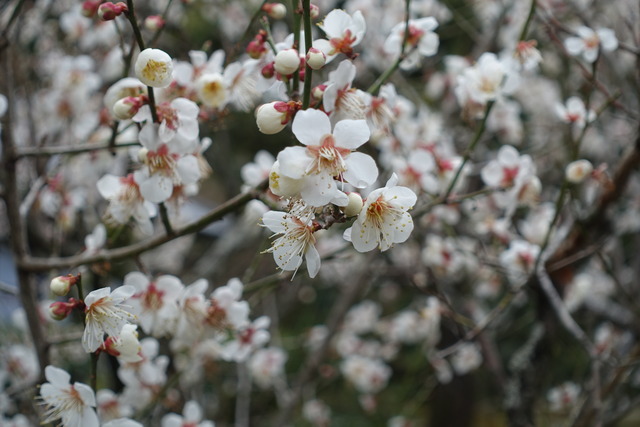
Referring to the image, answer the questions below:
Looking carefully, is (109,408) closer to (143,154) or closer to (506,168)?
(143,154)

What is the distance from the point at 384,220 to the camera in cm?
87

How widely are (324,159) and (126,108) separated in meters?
0.40

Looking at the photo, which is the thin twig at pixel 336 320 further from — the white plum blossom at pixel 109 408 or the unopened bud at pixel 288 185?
the unopened bud at pixel 288 185

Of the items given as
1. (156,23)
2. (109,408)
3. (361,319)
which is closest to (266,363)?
(361,319)

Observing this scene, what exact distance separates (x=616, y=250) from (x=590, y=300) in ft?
1.25

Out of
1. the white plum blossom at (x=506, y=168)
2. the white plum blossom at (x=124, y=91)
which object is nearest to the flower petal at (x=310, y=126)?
the white plum blossom at (x=124, y=91)

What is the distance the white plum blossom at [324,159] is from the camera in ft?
2.53

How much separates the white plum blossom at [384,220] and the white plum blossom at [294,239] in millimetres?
58

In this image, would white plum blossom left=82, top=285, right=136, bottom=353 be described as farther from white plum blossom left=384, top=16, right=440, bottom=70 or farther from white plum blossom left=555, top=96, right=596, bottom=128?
white plum blossom left=555, top=96, right=596, bottom=128

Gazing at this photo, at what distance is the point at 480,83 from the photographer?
4.73 feet

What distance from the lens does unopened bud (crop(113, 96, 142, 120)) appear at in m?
0.98

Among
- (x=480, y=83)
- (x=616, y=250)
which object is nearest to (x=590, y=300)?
(x=616, y=250)

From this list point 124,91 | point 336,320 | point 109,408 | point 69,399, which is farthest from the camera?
point 336,320

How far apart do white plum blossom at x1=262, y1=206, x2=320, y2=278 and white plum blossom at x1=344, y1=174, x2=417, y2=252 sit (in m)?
0.06
